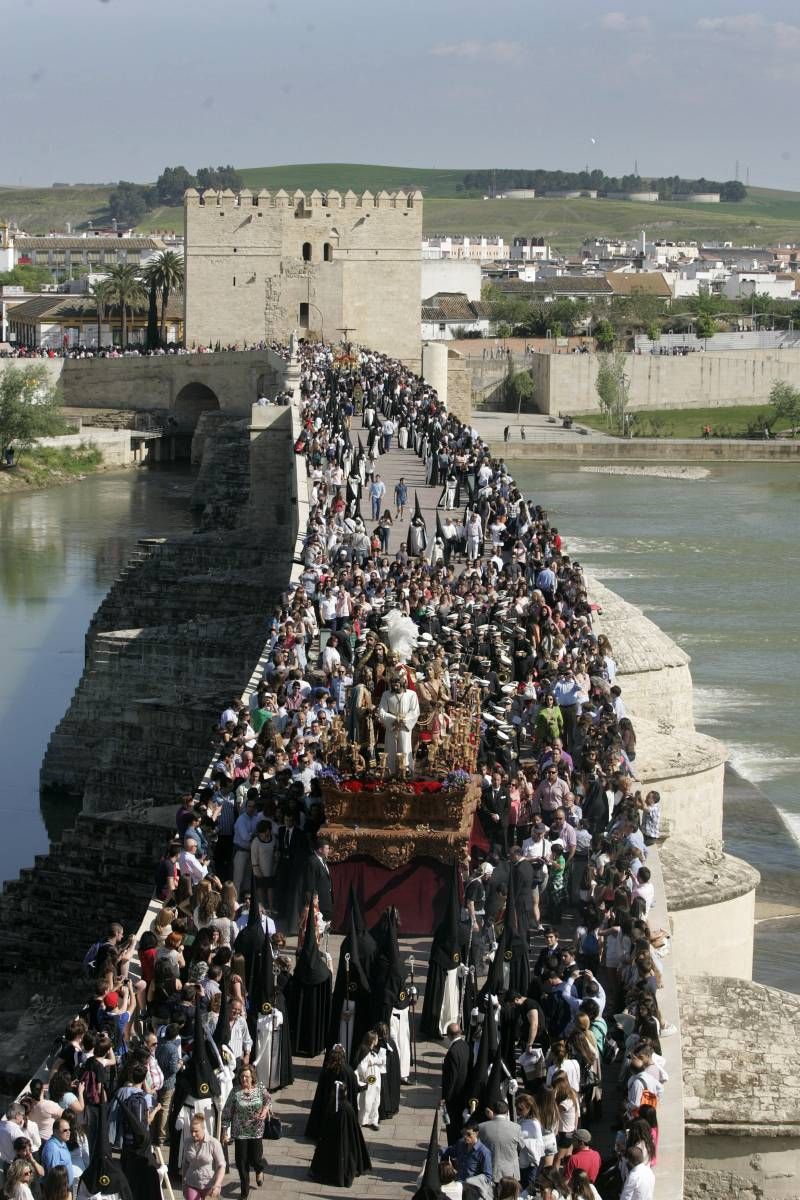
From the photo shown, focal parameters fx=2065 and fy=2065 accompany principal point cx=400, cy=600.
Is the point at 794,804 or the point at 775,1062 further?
the point at 794,804

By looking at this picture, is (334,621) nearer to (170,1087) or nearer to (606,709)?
(606,709)

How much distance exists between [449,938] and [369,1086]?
4.19 ft

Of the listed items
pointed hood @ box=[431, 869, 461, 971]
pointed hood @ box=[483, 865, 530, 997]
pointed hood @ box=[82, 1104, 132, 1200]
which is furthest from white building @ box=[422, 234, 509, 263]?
pointed hood @ box=[82, 1104, 132, 1200]

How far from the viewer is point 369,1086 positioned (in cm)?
912

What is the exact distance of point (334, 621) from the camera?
58.5 ft

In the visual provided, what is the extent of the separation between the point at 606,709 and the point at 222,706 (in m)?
7.47

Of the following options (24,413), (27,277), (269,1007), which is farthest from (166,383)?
(269,1007)

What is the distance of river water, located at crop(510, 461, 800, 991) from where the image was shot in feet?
74.9

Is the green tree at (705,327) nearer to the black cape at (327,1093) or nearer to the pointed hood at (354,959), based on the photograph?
the pointed hood at (354,959)

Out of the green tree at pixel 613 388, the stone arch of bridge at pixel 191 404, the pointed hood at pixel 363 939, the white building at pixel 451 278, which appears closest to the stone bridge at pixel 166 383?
the stone arch of bridge at pixel 191 404

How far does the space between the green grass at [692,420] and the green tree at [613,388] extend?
0.40m

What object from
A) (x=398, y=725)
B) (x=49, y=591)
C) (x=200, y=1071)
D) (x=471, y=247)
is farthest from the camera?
(x=471, y=247)

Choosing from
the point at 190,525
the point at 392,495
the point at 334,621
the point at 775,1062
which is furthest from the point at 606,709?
the point at 190,525

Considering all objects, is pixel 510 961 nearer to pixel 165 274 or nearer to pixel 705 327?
pixel 165 274
